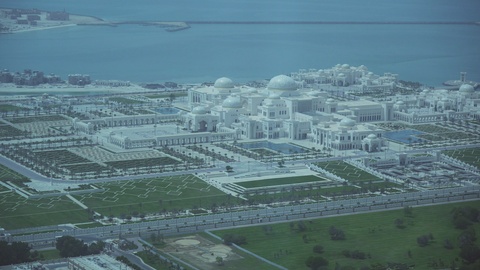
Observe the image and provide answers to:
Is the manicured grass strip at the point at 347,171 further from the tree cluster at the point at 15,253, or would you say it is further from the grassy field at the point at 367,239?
the tree cluster at the point at 15,253

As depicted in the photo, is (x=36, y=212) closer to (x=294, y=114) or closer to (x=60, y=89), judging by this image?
(x=294, y=114)

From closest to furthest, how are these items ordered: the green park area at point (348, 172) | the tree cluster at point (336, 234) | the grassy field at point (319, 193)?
the tree cluster at point (336, 234)
the grassy field at point (319, 193)
the green park area at point (348, 172)

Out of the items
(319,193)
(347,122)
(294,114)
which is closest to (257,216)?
(319,193)

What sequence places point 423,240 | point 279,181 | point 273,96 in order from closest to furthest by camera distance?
point 423,240 < point 279,181 < point 273,96

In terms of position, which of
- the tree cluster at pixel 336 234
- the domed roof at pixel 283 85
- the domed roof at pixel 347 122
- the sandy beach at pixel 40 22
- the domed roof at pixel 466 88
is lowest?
the tree cluster at pixel 336 234

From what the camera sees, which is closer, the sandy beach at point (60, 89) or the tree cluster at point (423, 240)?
the tree cluster at point (423, 240)

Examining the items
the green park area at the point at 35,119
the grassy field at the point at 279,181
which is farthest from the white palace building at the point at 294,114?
the grassy field at the point at 279,181

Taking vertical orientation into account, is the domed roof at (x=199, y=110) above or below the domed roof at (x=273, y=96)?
below
